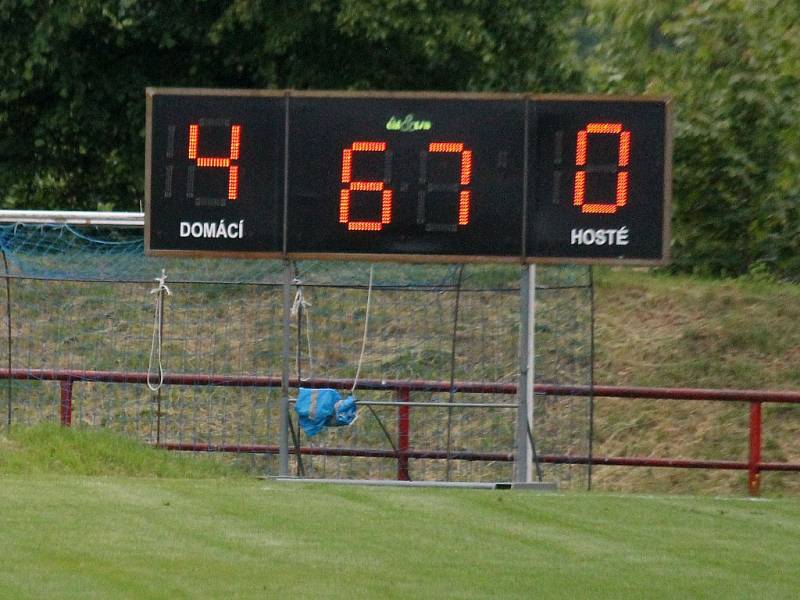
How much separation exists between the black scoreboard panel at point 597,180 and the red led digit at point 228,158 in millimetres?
2322

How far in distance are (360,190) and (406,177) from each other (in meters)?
0.38

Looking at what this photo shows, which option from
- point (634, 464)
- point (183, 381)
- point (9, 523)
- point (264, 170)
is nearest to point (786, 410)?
point (634, 464)

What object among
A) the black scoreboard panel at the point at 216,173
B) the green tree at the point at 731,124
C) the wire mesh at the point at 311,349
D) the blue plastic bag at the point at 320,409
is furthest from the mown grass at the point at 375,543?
the green tree at the point at 731,124

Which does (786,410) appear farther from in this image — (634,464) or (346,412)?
(346,412)

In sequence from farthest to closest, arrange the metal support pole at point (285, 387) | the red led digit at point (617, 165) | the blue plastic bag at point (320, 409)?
the blue plastic bag at point (320, 409), the metal support pole at point (285, 387), the red led digit at point (617, 165)

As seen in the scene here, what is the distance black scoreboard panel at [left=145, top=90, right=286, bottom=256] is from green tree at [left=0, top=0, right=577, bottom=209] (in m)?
11.1

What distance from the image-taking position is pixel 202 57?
2647 centimetres

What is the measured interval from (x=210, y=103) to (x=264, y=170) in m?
0.68

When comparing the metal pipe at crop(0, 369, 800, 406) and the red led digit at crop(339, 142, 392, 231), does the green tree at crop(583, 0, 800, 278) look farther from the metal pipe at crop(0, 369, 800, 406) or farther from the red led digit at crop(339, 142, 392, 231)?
the red led digit at crop(339, 142, 392, 231)

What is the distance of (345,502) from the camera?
37.0ft

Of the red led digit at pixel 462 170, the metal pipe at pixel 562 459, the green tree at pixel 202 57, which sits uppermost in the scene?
the green tree at pixel 202 57

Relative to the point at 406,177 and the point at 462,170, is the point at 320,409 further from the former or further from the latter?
the point at 462,170

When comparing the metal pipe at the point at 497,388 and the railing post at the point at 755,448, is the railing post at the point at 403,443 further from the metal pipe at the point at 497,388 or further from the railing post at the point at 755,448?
the railing post at the point at 755,448

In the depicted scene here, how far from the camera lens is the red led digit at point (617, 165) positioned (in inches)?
493
